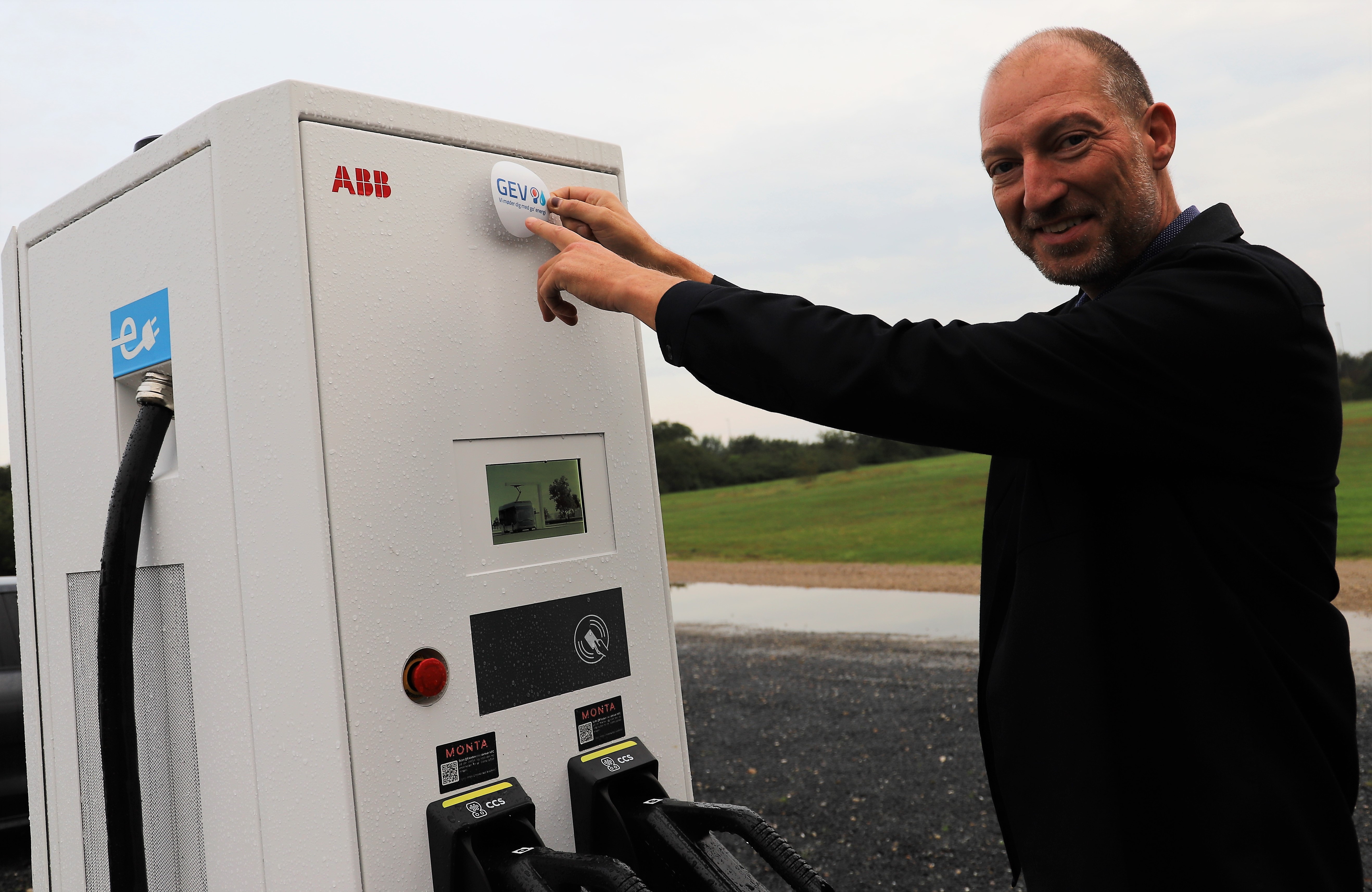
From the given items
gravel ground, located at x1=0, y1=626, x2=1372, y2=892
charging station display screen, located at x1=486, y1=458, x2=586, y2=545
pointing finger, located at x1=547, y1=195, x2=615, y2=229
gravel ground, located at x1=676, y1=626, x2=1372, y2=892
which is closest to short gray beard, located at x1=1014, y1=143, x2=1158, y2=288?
pointing finger, located at x1=547, y1=195, x2=615, y2=229

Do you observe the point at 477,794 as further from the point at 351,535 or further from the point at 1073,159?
the point at 1073,159

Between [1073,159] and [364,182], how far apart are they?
3.74ft

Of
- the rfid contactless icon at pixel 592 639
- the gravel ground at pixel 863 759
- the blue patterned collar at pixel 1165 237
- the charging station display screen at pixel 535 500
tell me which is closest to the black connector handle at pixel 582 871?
the rfid contactless icon at pixel 592 639

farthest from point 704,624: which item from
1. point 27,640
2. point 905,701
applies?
point 27,640

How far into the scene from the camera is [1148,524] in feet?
4.64

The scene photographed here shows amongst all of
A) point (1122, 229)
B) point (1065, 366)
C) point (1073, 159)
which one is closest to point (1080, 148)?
point (1073, 159)

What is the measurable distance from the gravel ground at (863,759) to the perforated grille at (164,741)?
320 centimetres

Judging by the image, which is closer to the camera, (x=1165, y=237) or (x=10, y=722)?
(x=1165, y=237)

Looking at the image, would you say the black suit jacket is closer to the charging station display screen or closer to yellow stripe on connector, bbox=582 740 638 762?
the charging station display screen

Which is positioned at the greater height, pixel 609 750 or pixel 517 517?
pixel 517 517

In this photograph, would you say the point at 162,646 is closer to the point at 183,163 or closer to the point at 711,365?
the point at 183,163

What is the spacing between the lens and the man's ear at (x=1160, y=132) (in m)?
1.63

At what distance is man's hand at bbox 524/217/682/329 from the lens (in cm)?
151

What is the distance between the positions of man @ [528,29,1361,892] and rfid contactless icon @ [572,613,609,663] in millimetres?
565
